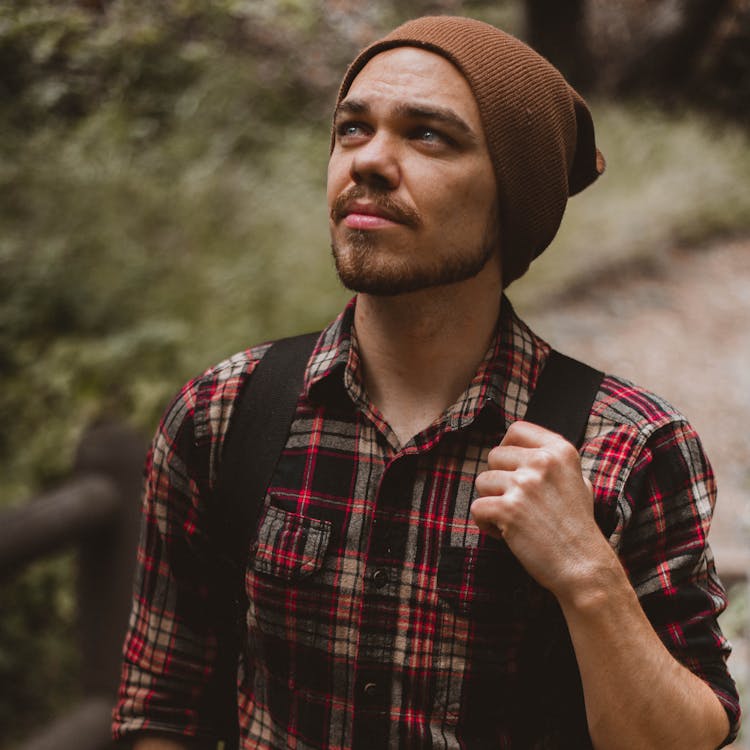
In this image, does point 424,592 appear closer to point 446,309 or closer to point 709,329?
point 446,309

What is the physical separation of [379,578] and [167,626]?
0.55 metres

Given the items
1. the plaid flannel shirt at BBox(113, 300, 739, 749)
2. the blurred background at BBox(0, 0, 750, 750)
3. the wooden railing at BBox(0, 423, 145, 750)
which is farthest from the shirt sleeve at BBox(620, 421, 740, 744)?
the blurred background at BBox(0, 0, 750, 750)

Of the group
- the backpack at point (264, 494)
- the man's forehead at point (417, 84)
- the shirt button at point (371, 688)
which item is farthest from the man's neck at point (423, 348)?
the shirt button at point (371, 688)

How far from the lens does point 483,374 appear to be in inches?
65.2

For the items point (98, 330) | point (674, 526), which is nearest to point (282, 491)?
point (674, 526)

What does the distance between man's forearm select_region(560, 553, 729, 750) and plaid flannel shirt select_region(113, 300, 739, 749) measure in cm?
11

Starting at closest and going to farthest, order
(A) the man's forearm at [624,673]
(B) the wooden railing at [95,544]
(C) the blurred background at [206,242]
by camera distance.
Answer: (A) the man's forearm at [624,673]
(B) the wooden railing at [95,544]
(C) the blurred background at [206,242]

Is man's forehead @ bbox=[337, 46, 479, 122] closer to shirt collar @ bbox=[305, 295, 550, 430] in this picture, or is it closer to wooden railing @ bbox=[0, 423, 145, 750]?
shirt collar @ bbox=[305, 295, 550, 430]

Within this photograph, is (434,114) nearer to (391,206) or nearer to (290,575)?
(391,206)

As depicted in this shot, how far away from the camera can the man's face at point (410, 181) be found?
155 cm

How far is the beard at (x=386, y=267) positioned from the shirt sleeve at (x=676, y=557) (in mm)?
508

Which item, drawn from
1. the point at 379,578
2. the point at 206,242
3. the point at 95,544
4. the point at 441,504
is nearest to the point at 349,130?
the point at 441,504

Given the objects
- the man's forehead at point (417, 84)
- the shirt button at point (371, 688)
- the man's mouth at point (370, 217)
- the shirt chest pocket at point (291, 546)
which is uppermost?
the man's forehead at point (417, 84)

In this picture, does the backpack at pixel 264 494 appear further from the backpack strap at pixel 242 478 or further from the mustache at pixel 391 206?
the mustache at pixel 391 206
